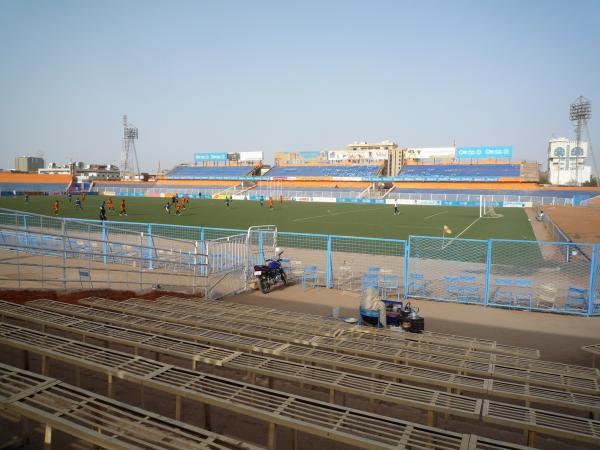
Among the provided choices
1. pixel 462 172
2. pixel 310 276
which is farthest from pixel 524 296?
pixel 462 172

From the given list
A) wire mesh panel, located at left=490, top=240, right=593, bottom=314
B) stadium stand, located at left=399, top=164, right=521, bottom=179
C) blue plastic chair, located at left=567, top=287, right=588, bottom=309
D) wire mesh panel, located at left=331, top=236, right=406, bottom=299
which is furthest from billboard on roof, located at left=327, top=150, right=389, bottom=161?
blue plastic chair, located at left=567, top=287, right=588, bottom=309

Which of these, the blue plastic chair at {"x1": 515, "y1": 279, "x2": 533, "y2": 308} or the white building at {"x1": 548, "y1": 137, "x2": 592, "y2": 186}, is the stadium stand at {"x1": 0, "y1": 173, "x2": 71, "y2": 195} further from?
the white building at {"x1": 548, "y1": 137, "x2": 592, "y2": 186}

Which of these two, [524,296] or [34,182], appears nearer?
[524,296]

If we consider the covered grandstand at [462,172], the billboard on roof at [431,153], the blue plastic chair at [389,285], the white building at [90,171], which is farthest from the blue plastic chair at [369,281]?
the white building at [90,171]

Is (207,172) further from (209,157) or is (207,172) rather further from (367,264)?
(367,264)

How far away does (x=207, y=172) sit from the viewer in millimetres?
106188

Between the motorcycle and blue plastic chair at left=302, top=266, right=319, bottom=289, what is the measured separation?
25.4 inches

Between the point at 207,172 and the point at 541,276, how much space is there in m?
94.8

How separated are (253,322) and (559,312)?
31.0 feet

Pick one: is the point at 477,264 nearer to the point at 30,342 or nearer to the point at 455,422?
the point at 455,422

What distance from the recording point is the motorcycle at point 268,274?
538 inches

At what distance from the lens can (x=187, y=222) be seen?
35.9m

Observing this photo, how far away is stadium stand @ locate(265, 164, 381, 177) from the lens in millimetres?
96812

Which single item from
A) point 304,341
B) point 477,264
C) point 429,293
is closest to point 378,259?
point 477,264
